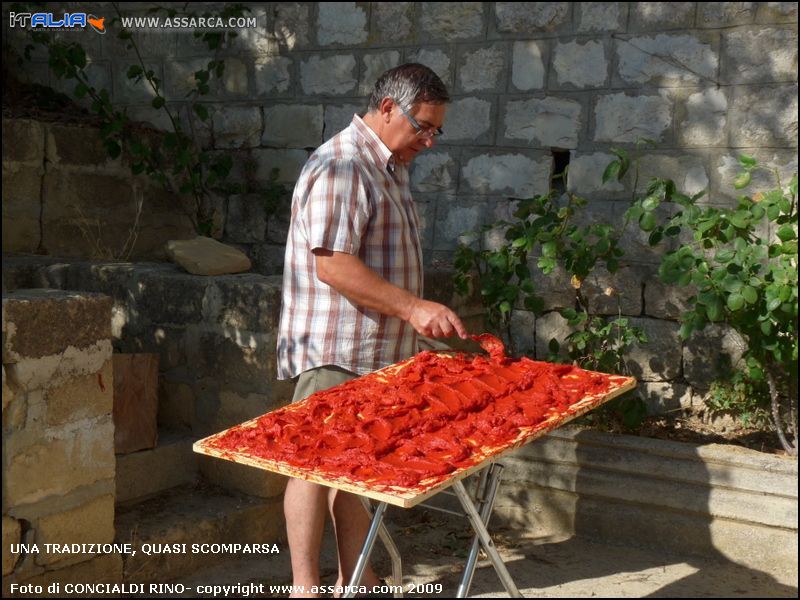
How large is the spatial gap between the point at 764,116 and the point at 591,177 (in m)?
0.84

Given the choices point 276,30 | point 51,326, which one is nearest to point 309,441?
point 51,326

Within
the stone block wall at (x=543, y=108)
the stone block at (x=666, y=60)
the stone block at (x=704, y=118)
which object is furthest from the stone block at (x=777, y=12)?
the stone block at (x=704, y=118)

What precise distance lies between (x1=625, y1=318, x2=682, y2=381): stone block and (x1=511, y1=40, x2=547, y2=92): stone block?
1.29 meters

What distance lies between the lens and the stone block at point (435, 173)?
5.16 metres

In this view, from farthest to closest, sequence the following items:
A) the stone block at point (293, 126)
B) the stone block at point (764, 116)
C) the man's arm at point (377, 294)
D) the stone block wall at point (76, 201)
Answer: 1. the stone block at point (293, 126)
2. the stone block wall at point (76, 201)
3. the stone block at point (764, 116)
4. the man's arm at point (377, 294)

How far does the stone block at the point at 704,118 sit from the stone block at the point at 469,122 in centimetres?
98

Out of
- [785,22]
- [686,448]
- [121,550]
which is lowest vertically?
[121,550]

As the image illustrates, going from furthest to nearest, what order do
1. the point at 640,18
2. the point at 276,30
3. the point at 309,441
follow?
the point at 276,30 < the point at 640,18 < the point at 309,441

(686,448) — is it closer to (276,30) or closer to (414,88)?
(414,88)

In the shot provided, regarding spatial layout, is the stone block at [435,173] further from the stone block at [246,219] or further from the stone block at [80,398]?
the stone block at [80,398]

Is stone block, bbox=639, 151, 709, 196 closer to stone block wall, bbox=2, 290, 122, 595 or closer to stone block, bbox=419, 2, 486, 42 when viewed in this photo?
stone block, bbox=419, 2, 486, 42

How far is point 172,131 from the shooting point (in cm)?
609

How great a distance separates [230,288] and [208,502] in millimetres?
892

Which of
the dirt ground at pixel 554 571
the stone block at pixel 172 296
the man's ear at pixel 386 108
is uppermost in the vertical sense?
the man's ear at pixel 386 108
